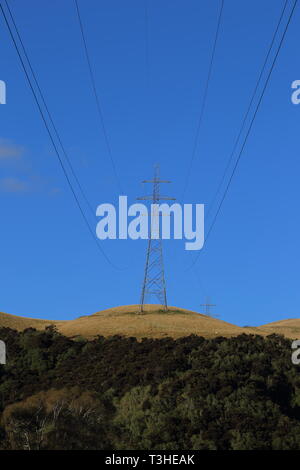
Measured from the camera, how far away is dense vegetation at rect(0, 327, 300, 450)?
73.7m

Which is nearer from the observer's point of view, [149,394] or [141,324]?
[149,394]

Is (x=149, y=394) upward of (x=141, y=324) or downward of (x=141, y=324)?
downward

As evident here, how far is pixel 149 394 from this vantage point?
295ft

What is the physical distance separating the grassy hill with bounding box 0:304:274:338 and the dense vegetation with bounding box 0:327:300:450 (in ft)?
21.1

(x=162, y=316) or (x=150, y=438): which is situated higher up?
(x=162, y=316)

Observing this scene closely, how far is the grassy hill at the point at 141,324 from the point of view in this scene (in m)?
123

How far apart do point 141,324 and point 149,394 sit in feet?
128

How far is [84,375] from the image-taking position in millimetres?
100500

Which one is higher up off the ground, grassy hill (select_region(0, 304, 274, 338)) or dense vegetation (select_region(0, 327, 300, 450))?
grassy hill (select_region(0, 304, 274, 338))

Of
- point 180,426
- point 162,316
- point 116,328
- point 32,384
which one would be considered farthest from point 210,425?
point 162,316

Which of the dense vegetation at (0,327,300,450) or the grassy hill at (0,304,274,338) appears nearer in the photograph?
the dense vegetation at (0,327,300,450)

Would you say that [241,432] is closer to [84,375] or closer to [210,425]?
[210,425]
